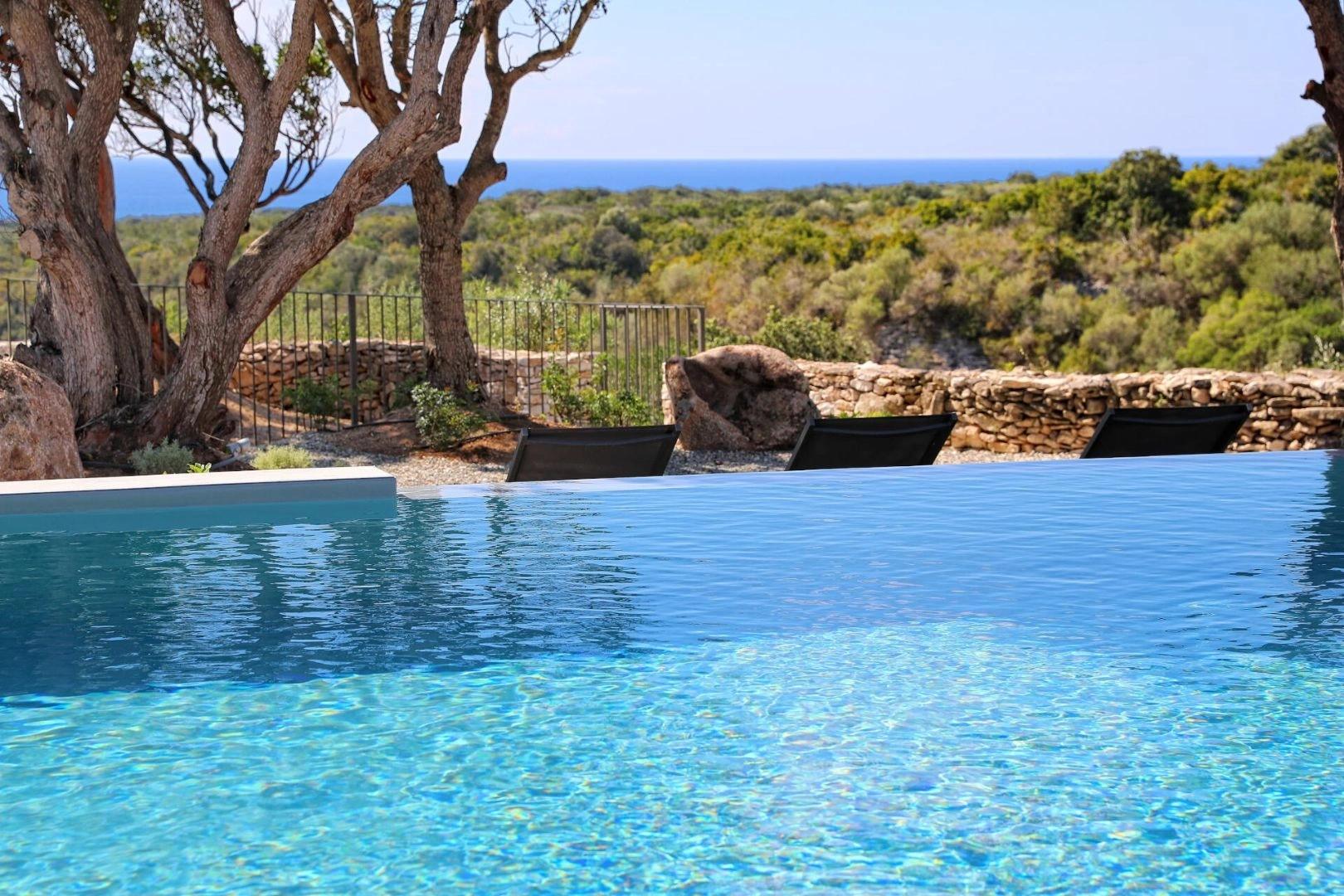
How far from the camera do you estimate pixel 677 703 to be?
4.62 m

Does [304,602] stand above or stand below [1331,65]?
below

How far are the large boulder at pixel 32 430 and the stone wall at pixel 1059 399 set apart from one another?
7.50m

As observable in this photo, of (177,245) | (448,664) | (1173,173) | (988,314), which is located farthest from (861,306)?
(448,664)

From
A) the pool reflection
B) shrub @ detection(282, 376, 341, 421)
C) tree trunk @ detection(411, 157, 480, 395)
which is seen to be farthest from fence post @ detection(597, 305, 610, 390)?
the pool reflection

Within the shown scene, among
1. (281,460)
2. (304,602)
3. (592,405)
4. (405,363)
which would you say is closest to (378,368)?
(405,363)

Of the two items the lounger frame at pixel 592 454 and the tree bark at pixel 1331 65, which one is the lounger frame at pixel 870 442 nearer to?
the lounger frame at pixel 592 454

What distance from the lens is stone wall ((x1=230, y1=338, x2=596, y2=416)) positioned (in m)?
15.6

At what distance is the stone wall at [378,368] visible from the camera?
15.6 metres

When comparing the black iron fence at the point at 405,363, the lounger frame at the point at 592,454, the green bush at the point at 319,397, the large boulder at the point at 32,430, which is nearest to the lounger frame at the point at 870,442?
the lounger frame at the point at 592,454

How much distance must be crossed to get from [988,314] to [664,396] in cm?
2349

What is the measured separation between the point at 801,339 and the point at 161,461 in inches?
369

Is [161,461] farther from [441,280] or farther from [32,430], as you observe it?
[441,280]

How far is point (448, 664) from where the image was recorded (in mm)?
4980

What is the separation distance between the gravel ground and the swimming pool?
3325 mm
